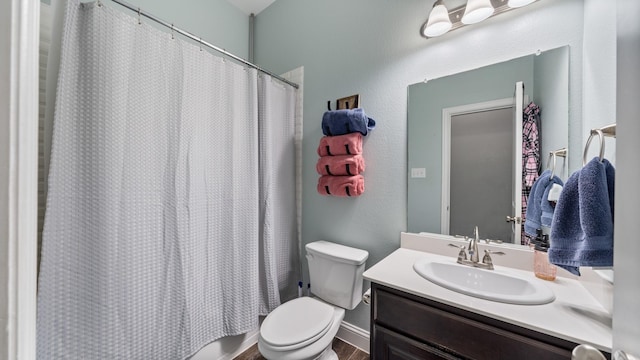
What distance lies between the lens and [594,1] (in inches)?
37.4

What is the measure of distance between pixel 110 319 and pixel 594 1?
242 cm

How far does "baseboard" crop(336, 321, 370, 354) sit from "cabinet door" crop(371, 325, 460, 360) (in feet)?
2.19

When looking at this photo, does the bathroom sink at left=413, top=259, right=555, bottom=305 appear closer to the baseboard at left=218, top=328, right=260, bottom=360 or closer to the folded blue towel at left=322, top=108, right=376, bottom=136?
the folded blue towel at left=322, top=108, right=376, bottom=136

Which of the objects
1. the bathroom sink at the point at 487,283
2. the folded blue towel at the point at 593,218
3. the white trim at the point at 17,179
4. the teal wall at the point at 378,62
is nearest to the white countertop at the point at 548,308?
the bathroom sink at the point at 487,283

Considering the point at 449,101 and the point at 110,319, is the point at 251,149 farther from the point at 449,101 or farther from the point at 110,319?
the point at 449,101

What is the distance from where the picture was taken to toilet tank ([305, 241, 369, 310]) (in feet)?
4.97

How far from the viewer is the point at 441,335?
912mm

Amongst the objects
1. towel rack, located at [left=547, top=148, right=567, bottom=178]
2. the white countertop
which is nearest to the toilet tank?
the white countertop

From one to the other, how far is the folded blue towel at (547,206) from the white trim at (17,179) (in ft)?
5.24

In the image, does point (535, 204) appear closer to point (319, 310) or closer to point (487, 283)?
point (487, 283)

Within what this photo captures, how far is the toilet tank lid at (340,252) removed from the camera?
1.50 metres

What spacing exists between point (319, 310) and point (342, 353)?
48 cm

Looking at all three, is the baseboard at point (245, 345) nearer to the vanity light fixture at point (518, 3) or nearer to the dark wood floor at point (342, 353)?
the dark wood floor at point (342, 353)

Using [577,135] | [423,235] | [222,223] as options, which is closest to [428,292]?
[423,235]
